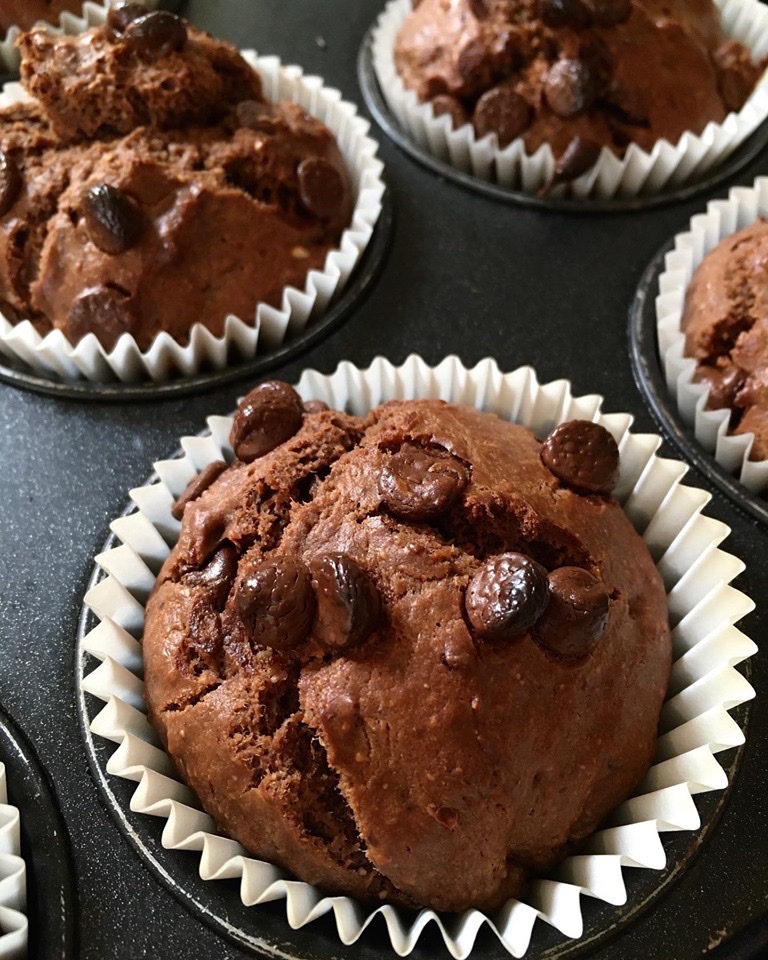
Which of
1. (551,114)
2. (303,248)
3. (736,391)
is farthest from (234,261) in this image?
(736,391)

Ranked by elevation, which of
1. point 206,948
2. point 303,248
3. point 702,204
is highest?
point 702,204

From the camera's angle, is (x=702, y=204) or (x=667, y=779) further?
(x=702, y=204)

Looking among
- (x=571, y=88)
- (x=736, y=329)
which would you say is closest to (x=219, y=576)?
(x=736, y=329)

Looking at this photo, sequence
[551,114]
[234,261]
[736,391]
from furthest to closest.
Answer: [551,114]
[234,261]
[736,391]

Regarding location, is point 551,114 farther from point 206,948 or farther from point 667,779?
point 206,948

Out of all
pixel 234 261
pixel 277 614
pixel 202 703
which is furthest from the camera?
pixel 234 261

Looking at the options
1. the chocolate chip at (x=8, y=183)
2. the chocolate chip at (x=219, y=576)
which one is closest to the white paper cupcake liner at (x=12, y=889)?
the chocolate chip at (x=219, y=576)

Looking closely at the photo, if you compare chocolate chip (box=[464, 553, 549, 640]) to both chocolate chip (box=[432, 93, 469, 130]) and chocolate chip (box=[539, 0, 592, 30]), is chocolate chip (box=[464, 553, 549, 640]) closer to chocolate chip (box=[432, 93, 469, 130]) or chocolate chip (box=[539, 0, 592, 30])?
chocolate chip (box=[432, 93, 469, 130])
